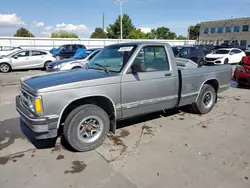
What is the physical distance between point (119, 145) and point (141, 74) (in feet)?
4.60

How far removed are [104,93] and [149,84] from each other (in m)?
1.00

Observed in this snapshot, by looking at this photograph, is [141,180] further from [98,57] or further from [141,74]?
[98,57]

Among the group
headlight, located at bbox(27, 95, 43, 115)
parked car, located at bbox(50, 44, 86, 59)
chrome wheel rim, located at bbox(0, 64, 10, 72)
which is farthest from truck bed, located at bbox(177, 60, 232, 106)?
parked car, located at bbox(50, 44, 86, 59)

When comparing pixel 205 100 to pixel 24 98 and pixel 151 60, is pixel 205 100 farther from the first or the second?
pixel 24 98

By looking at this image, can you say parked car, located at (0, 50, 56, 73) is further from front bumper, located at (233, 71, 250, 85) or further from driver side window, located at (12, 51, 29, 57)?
front bumper, located at (233, 71, 250, 85)

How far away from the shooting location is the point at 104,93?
3795mm

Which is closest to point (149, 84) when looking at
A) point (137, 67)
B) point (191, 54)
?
point (137, 67)

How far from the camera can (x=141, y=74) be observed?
166 inches

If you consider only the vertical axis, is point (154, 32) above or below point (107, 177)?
above

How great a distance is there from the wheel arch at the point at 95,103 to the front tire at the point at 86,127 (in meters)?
0.13

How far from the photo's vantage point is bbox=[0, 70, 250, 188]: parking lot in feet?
9.93

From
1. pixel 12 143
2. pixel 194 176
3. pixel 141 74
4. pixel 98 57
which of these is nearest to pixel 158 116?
pixel 141 74

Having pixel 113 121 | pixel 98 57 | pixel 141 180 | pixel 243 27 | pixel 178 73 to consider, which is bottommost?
pixel 141 180

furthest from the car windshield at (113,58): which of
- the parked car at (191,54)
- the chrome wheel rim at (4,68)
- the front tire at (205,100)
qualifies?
the chrome wheel rim at (4,68)
